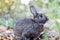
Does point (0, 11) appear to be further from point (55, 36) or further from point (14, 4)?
point (55, 36)

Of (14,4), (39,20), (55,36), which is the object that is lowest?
(55,36)

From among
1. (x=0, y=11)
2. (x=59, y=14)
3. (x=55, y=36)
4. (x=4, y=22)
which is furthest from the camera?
(x=0, y=11)

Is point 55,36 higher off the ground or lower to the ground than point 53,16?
lower

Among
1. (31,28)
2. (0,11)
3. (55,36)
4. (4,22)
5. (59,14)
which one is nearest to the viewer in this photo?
(31,28)

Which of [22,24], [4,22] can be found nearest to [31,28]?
[22,24]

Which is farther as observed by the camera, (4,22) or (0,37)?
(4,22)

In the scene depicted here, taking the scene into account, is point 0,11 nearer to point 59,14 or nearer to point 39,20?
point 59,14

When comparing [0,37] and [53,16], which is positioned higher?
[53,16]

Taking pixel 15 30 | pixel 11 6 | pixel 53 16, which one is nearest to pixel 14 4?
pixel 11 6

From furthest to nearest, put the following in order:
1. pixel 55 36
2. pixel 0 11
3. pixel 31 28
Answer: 1. pixel 0 11
2. pixel 55 36
3. pixel 31 28

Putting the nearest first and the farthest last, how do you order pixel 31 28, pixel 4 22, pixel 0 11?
pixel 31 28
pixel 4 22
pixel 0 11
